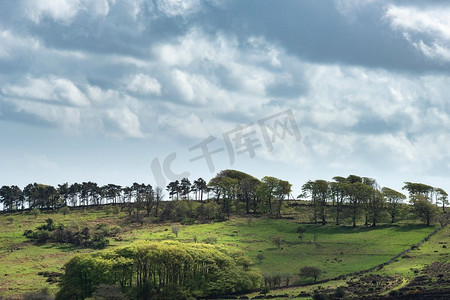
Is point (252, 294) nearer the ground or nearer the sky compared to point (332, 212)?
nearer the ground

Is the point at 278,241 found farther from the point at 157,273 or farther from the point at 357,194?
the point at 357,194

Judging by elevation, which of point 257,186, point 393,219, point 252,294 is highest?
point 257,186

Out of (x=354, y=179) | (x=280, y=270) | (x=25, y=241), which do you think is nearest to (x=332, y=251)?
(x=280, y=270)

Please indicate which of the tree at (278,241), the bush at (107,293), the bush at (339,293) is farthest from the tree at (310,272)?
the bush at (107,293)

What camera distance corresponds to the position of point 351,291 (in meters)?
80.9

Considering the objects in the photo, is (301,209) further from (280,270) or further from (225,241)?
(280,270)

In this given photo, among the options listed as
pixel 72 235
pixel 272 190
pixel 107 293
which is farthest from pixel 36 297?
pixel 272 190

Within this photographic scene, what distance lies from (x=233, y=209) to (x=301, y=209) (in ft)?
93.0

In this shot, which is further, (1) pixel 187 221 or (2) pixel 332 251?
(1) pixel 187 221

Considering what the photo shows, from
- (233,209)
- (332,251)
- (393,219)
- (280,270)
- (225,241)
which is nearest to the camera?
(280,270)

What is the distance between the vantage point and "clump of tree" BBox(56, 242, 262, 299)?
284 ft

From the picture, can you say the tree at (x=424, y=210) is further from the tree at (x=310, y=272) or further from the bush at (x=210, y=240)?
the bush at (x=210, y=240)

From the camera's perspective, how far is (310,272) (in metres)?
93.9

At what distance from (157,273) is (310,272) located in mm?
32830
